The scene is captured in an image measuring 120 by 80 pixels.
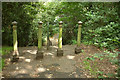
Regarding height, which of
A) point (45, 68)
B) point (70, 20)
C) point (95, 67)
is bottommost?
point (45, 68)

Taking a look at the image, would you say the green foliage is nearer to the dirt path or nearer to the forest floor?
the forest floor

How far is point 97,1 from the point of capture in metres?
6.89

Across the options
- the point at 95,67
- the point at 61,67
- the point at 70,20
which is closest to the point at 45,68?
the point at 61,67

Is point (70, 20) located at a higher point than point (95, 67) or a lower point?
higher

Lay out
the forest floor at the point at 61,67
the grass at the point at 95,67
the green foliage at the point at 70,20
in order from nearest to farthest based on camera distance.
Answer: the grass at the point at 95,67 < the forest floor at the point at 61,67 < the green foliage at the point at 70,20

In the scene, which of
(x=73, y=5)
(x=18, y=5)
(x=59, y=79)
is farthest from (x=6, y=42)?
(x=73, y=5)

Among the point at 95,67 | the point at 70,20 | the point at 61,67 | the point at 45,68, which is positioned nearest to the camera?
the point at 95,67

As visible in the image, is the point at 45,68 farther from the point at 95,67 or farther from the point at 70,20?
the point at 70,20

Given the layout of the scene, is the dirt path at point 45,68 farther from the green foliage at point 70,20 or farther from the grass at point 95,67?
the green foliage at point 70,20

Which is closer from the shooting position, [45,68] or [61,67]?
[45,68]

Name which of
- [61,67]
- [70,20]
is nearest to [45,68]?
[61,67]

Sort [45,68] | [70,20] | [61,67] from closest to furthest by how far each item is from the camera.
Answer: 1. [45,68]
2. [61,67]
3. [70,20]

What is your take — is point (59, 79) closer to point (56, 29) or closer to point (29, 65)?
point (29, 65)

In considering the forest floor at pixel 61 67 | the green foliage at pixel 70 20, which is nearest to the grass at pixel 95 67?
the forest floor at pixel 61 67
